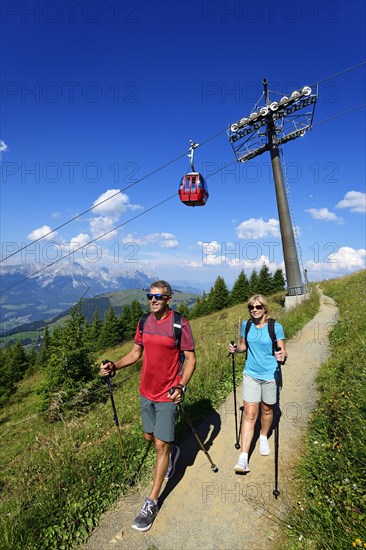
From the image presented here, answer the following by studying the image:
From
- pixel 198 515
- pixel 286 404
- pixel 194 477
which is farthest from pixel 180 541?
pixel 286 404

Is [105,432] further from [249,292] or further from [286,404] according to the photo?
[249,292]

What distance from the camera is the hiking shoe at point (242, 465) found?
15.7 feet

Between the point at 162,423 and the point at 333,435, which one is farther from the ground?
the point at 162,423

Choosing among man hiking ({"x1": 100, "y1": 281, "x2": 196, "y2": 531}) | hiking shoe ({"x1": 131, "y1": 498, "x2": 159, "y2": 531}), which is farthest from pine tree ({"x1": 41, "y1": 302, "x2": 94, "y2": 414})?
hiking shoe ({"x1": 131, "y1": 498, "x2": 159, "y2": 531})

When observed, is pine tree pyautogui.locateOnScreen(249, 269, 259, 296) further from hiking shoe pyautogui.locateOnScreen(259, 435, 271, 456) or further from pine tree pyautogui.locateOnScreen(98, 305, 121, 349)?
hiking shoe pyautogui.locateOnScreen(259, 435, 271, 456)

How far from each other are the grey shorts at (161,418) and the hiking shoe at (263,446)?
7.01ft

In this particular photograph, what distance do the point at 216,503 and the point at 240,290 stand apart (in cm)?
5225

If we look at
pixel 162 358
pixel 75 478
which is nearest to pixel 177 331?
pixel 162 358

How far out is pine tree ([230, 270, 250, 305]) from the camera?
54.8 metres

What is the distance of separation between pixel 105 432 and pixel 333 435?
499cm

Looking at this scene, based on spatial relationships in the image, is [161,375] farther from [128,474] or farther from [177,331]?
[128,474]

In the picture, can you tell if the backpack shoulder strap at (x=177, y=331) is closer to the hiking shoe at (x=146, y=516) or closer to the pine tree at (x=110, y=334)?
the hiking shoe at (x=146, y=516)

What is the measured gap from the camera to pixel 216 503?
4.28 meters

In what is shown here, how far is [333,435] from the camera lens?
5051 millimetres
